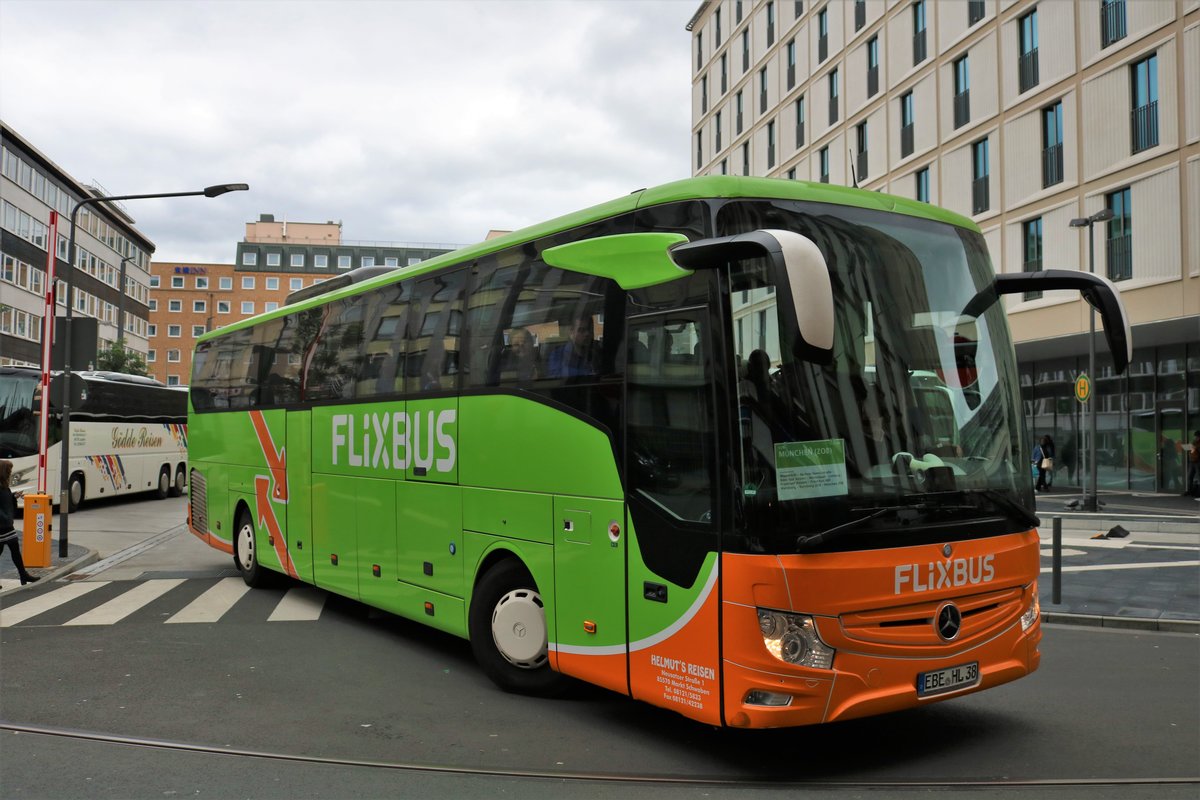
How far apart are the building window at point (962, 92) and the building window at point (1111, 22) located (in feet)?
19.7

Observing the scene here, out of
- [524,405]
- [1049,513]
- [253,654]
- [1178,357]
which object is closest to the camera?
[524,405]

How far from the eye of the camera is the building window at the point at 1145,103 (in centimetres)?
2648

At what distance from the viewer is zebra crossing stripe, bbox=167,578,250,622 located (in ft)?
34.2

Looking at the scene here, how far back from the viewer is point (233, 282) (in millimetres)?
115875

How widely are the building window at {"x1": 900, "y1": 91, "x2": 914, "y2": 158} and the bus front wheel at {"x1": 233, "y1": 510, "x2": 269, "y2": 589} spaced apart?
102 feet

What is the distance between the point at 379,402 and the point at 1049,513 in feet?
62.5

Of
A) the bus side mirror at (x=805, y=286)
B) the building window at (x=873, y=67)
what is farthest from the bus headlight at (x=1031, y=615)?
the building window at (x=873, y=67)

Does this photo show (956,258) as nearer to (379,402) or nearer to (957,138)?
(379,402)

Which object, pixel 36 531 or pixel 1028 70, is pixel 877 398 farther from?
pixel 1028 70

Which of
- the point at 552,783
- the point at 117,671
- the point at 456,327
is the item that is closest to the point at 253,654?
the point at 117,671

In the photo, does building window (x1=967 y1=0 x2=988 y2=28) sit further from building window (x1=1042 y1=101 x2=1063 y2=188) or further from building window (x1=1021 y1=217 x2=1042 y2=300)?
building window (x1=1021 y1=217 x2=1042 y2=300)

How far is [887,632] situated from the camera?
5.41 meters

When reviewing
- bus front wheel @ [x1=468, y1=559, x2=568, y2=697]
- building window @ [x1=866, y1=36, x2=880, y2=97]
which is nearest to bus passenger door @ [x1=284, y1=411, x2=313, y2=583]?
bus front wheel @ [x1=468, y1=559, x2=568, y2=697]

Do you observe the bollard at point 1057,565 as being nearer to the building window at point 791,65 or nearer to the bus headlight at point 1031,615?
the bus headlight at point 1031,615
